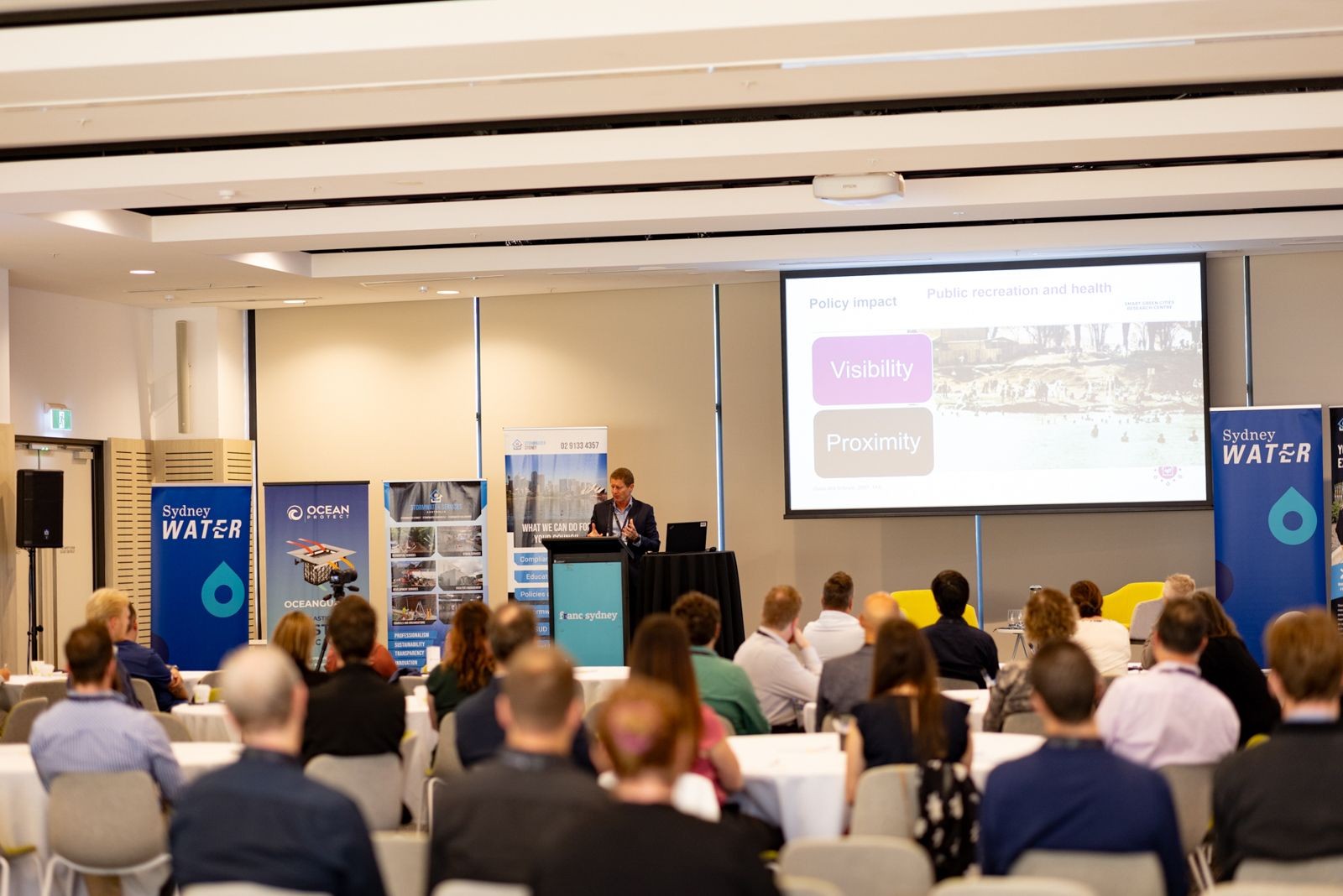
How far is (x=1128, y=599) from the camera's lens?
10.9 meters

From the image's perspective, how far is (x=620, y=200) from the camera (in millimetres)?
9125

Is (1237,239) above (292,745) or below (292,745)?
above

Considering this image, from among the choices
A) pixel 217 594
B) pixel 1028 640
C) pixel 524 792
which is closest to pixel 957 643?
pixel 1028 640

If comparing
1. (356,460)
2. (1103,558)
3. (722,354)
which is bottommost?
(1103,558)

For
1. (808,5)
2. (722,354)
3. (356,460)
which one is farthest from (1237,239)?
(356,460)

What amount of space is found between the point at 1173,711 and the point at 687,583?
210 inches

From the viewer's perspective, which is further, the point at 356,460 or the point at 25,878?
the point at 356,460

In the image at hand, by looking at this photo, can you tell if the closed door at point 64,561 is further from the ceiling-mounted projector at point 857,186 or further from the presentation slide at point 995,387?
the ceiling-mounted projector at point 857,186

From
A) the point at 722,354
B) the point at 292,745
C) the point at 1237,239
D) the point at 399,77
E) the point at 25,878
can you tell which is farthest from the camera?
the point at 722,354

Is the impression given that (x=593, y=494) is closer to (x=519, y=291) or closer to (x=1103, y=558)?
(x=519, y=291)

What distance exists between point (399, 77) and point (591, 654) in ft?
14.1

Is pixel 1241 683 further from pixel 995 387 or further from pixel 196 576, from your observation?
pixel 196 576

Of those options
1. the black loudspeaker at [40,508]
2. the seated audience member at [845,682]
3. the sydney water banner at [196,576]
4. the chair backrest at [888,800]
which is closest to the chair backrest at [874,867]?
the chair backrest at [888,800]

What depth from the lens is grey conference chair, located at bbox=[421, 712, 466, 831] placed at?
5.28 m
